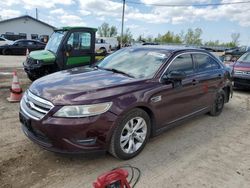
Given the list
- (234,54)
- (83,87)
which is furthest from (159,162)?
(234,54)

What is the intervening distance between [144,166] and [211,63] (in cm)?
308

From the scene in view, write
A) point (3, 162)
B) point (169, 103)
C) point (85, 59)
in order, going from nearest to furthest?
point (3, 162) < point (169, 103) < point (85, 59)

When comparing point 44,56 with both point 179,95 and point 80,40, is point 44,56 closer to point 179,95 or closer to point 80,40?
point 80,40

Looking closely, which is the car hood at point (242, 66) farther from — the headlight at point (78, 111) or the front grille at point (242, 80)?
the headlight at point (78, 111)

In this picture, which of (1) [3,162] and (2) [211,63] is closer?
(1) [3,162]

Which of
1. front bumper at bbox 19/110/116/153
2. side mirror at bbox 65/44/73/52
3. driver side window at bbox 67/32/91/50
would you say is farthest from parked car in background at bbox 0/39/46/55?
front bumper at bbox 19/110/116/153

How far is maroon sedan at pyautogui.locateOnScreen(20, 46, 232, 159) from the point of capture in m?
3.10

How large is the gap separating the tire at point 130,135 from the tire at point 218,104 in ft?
8.05

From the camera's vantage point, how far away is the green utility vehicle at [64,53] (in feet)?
27.5

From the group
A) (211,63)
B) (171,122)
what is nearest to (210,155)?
(171,122)

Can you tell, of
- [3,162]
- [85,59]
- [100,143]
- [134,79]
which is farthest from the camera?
[85,59]

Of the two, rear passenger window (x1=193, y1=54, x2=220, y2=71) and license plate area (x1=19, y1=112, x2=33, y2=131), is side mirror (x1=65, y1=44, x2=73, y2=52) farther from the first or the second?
license plate area (x1=19, y1=112, x2=33, y2=131)

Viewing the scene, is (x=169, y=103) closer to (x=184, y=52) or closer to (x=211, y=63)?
(x=184, y=52)

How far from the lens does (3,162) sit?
345cm
